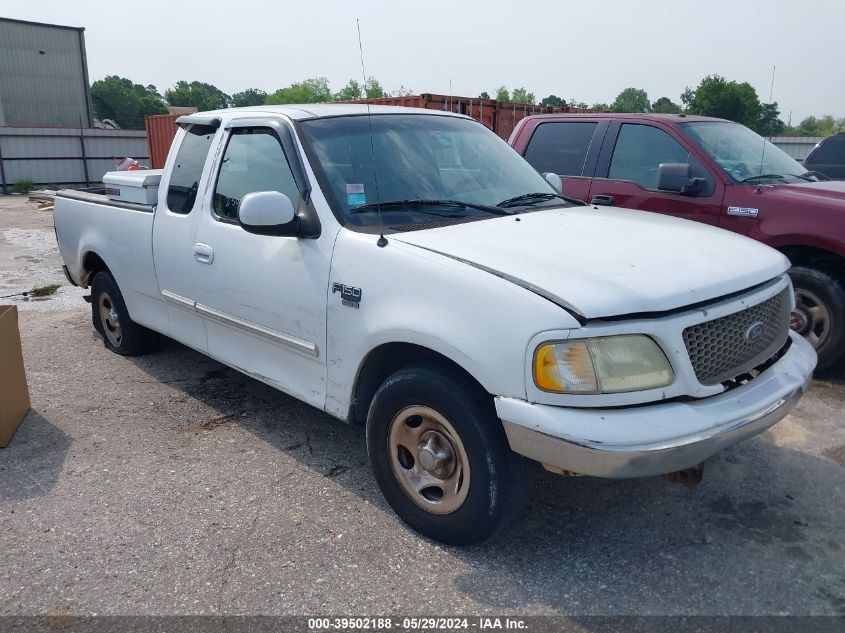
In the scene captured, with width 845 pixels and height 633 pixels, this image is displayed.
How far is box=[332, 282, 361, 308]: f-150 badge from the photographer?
3.20 meters

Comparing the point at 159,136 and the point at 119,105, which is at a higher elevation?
the point at 119,105

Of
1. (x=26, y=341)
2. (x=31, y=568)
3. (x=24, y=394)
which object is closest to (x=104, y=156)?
(x=26, y=341)

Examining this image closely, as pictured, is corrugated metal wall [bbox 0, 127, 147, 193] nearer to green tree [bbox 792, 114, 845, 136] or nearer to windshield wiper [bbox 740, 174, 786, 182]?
green tree [bbox 792, 114, 845, 136]

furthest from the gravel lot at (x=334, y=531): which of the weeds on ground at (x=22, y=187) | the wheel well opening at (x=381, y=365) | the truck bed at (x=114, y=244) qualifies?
the weeds on ground at (x=22, y=187)

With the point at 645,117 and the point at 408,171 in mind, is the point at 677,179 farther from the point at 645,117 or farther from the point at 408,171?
the point at 408,171

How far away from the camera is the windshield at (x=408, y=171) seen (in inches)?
137

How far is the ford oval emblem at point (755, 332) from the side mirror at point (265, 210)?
2.13m

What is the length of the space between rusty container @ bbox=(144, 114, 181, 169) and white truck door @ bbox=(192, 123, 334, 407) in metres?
17.1

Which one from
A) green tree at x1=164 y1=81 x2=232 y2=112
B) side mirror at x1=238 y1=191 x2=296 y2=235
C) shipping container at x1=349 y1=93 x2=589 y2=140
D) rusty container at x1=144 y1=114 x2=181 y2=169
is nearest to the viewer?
side mirror at x1=238 y1=191 x2=296 y2=235

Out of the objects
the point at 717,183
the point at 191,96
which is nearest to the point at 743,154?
the point at 717,183

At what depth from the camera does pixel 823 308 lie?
5.12 metres

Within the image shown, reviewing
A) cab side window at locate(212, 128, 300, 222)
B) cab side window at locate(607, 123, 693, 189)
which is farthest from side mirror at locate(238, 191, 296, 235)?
cab side window at locate(607, 123, 693, 189)

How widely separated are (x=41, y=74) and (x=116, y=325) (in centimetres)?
3480

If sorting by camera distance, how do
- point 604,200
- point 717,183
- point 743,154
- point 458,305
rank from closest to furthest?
point 458,305 < point 717,183 < point 604,200 < point 743,154
